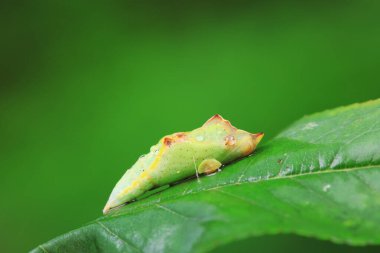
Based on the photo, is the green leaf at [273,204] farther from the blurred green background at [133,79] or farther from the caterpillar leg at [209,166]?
the blurred green background at [133,79]

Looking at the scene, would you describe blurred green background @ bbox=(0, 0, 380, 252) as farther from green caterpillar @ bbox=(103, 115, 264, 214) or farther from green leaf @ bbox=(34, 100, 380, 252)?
green leaf @ bbox=(34, 100, 380, 252)

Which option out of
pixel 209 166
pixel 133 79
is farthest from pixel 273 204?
pixel 133 79

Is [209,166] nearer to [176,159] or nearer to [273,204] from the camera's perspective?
[176,159]

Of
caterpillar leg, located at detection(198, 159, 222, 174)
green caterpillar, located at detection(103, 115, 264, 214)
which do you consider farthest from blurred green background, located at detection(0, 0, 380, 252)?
caterpillar leg, located at detection(198, 159, 222, 174)

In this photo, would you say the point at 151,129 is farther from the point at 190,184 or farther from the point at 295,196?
the point at 295,196

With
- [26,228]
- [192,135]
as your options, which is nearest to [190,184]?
[192,135]
